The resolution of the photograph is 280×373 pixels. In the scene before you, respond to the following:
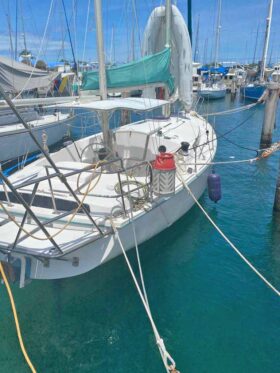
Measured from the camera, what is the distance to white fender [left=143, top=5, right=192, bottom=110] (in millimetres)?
10992

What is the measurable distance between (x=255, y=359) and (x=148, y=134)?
18.9ft

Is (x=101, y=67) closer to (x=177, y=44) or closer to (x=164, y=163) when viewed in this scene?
(x=164, y=163)

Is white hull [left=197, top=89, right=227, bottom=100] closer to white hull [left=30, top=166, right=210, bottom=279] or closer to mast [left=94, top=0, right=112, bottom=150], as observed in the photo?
mast [left=94, top=0, right=112, bottom=150]

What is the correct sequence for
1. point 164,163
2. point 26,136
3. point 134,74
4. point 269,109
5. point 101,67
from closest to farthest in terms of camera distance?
Answer: point 164,163, point 101,67, point 134,74, point 269,109, point 26,136

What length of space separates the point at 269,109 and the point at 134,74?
34.5 feet

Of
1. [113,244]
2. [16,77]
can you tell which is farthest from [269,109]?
[113,244]

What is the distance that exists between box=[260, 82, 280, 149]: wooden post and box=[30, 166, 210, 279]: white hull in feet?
34.5

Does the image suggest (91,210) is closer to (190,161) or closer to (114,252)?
(114,252)

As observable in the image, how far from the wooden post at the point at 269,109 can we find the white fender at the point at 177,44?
6021mm

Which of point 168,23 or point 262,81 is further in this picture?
point 262,81

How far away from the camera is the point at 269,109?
15875mm

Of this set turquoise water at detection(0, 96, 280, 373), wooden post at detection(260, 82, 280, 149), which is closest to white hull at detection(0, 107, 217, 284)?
turquoise water at detection(0, 96, 280, 373)

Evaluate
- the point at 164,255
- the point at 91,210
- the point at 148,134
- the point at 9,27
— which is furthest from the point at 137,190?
the point at 9,27

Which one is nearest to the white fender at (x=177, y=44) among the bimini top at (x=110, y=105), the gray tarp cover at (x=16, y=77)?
the bimini top at (x=110, y=105)
